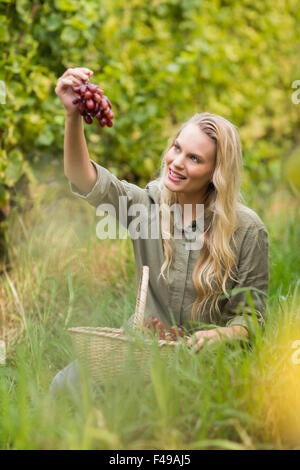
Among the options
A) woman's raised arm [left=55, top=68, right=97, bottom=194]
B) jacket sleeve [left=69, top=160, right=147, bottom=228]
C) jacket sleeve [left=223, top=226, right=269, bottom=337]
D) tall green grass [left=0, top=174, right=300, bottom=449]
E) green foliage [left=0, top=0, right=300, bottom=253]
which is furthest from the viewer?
green foliage [left=0, top=0, right=300, bottom=253]

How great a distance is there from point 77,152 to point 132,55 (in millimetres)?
2361

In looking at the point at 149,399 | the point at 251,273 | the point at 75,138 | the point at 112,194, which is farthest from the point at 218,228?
the point at 149,399

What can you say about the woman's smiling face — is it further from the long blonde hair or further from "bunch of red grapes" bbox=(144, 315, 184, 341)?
"bunch of red grapes" bbox=(144, 315, 184, 341)

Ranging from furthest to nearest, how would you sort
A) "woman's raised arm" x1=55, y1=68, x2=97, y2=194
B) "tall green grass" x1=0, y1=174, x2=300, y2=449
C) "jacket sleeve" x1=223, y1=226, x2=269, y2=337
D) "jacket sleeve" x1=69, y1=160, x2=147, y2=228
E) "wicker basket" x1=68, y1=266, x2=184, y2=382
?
1. "jacket sleeve" x1=223, y1=226, x2=269, y2=337
2. "jacket sleeve" x1=69, y1=160, x2=147, y2=228
3. "woman's raised arm" x1=55, y1=68, x2=97, y2=194
4. "wicker basket" x1=68, y1=266, x2=184, y2=382
5. "tall green grass" x1=0, y1=174, x2=300, y2=449

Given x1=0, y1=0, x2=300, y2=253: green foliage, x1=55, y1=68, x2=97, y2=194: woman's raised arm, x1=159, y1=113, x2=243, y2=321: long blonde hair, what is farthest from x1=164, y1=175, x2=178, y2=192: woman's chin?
x1=0, y1=0, x2=300, y2=253: green foliage

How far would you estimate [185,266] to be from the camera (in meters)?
2.23

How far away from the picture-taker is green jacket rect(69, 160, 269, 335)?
2.17 metres

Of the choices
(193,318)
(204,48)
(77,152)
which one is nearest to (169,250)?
(193,318)

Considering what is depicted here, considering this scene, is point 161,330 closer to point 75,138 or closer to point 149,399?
point 149,399

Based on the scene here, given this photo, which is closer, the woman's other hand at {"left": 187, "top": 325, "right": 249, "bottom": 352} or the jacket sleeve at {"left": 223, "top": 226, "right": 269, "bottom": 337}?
the woman's other hand at {"left": 187, "top": 325, "right": 249, "bottom": 352}

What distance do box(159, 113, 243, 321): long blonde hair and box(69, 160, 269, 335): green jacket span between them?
4cm

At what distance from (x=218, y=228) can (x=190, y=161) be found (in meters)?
0.28

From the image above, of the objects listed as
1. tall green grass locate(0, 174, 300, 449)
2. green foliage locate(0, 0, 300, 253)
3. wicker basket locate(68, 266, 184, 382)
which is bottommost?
tall green grass locate(0, 174, 300, 449)

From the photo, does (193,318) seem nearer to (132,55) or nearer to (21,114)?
(21,114)
